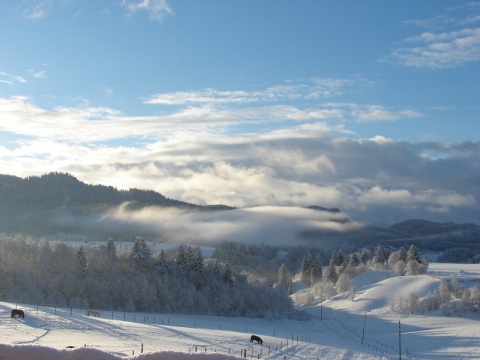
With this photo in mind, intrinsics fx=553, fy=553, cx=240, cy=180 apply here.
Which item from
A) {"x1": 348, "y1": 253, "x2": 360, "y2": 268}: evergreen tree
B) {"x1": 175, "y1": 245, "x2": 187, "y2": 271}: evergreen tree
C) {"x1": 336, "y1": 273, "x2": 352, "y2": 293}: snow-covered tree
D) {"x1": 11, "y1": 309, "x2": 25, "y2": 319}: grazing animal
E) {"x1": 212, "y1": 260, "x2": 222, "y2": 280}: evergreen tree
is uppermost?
{"x1": 348, "y1": 253, "x2": 360, "y2": 268}: evergreen tree

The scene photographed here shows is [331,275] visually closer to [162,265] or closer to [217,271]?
[217,271]

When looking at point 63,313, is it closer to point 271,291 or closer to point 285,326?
point 285,326

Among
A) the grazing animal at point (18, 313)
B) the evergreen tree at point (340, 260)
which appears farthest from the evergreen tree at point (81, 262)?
the evergreen tree at point (340, 260)

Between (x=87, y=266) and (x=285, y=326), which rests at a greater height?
(x=87, y=266)

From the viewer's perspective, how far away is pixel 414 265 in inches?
6043

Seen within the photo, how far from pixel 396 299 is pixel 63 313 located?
3389 inches

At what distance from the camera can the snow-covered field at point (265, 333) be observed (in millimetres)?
34250

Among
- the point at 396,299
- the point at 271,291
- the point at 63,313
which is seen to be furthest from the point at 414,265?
the point at 63,313

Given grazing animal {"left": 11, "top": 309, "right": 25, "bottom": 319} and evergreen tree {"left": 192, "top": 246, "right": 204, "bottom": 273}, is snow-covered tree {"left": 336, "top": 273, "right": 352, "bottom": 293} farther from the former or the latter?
grazing animal {"left": 11, "top": 309, "right": 25, "bottom": 319}

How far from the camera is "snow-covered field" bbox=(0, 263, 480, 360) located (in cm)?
3425

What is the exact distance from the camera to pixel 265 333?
74.0 m

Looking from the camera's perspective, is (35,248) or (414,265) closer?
(35,248)

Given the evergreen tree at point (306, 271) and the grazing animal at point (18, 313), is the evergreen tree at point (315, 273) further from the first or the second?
the grazing animal at point (18, 313)

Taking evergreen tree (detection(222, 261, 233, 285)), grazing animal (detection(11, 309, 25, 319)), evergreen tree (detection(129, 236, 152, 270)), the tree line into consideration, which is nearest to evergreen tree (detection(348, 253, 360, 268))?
the tree line
